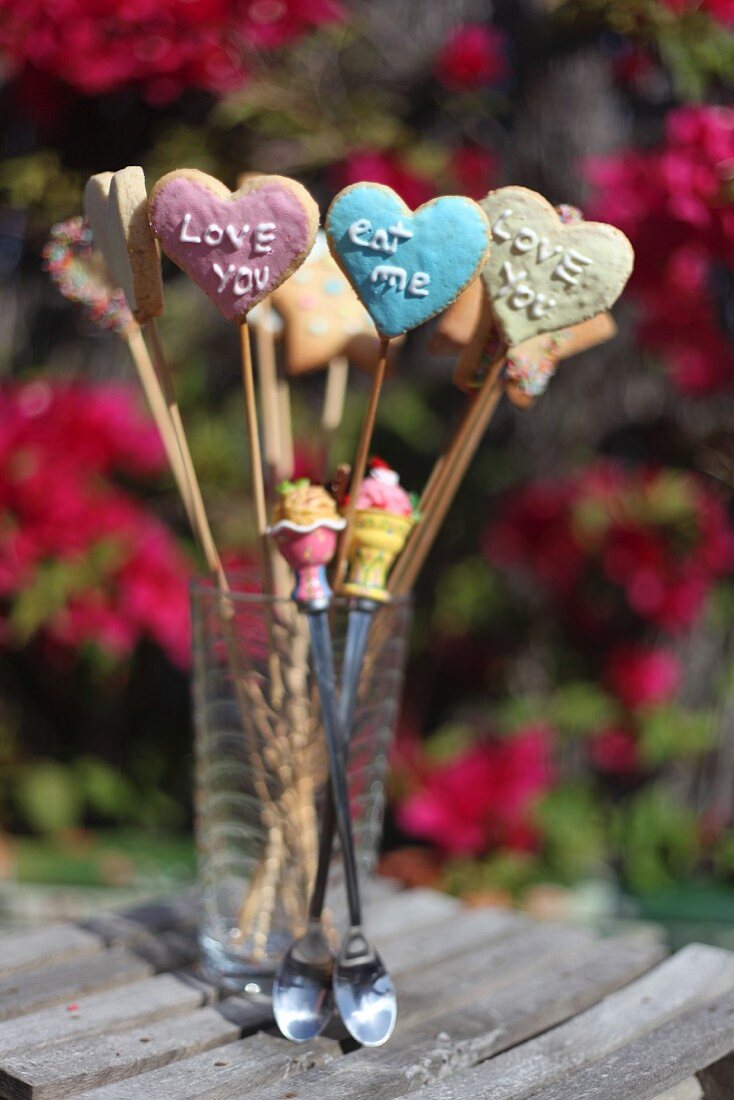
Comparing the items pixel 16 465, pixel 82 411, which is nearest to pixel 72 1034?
pixel 16 465

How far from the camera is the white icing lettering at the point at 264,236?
30.4 inches

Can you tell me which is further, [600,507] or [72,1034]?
[600,507]

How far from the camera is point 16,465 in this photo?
5.12 feet

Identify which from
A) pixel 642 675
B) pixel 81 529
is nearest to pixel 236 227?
pixel 81 529

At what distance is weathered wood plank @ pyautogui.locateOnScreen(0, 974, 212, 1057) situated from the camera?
0.82 m

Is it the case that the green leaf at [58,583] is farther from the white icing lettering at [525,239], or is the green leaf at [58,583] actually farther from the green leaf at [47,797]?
the white icing lettering at [525,239]

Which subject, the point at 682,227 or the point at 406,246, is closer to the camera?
the point at 406,246

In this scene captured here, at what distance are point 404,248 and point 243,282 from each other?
0.11 metres

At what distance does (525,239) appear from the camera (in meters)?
0.84

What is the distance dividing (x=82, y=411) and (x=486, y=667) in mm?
729

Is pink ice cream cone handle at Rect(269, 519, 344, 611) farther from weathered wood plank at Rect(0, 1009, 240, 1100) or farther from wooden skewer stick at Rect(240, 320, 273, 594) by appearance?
weathered wood plank at Rect(0, 1009, 240, 1100)

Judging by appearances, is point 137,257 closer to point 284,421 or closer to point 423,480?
point 284,421

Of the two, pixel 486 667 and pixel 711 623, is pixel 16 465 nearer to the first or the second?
pixel 486 667

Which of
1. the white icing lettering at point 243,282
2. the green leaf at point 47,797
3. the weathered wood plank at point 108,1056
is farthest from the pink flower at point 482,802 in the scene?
the white icing lettering at point 243,282
